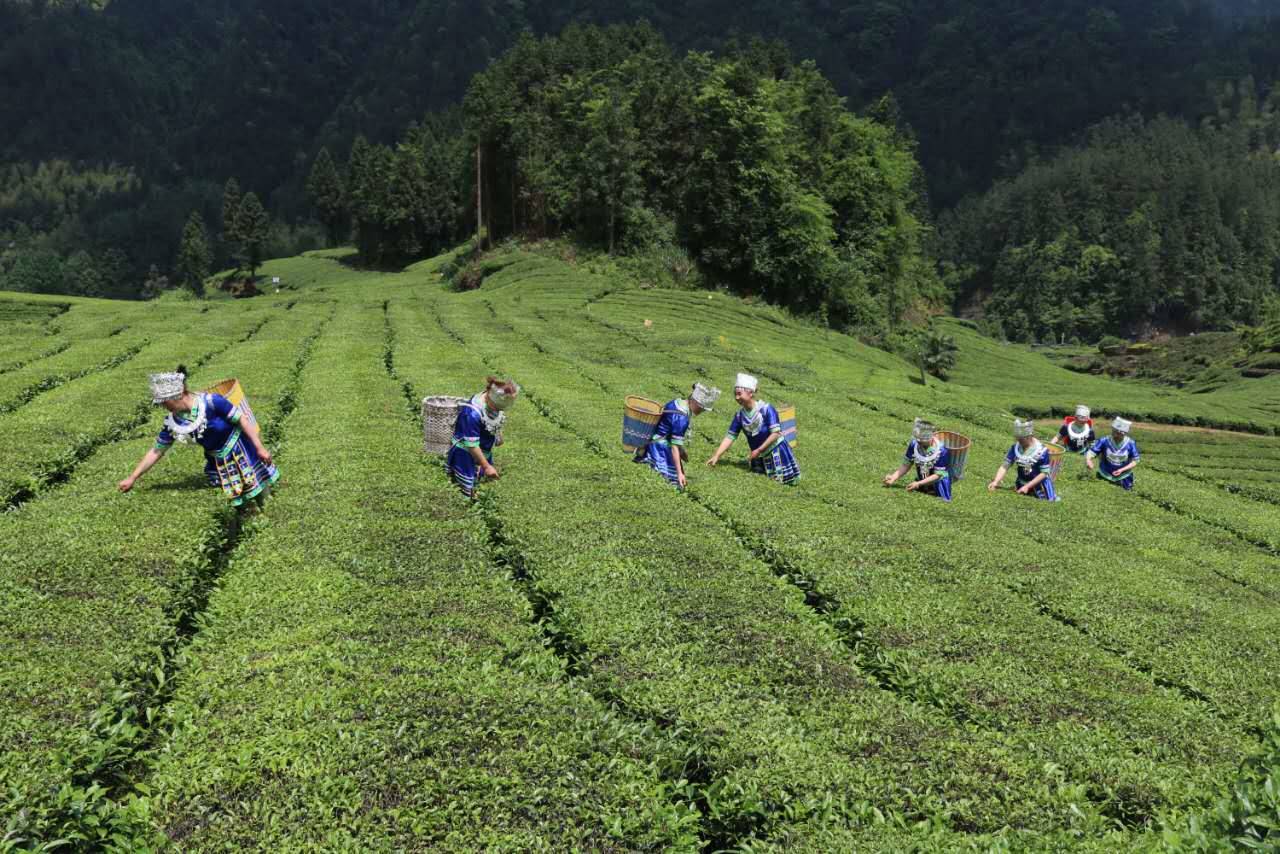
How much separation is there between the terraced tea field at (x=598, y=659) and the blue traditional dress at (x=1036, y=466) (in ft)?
1.82

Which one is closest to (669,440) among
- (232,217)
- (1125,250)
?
(232,217)

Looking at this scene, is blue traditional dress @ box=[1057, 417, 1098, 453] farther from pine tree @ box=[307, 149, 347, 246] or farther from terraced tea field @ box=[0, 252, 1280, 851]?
pine tree @ box=[307, 149, 347, 246]

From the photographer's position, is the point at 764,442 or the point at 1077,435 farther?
the point at 1077,435

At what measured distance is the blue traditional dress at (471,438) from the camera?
1323cm

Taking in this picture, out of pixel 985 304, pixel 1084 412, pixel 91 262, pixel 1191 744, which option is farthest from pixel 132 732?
pixel 985 304

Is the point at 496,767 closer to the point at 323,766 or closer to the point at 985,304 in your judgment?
the point at 323,766

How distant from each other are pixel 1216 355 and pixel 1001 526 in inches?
3346

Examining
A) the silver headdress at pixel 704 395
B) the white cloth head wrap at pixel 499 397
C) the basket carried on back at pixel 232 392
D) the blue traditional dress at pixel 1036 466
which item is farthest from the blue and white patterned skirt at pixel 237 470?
the blue traditional dress at pixel 1036 466

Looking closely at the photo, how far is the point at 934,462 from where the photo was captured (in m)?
17.5

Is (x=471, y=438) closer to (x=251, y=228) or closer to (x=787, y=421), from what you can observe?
(x=787, y=421)

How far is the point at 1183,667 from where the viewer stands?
31.3ft

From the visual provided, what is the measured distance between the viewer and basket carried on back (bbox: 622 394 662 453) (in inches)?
634

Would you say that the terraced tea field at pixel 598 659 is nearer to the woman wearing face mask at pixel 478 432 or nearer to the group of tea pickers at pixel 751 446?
the woman wearing face mask at pixel 478 432

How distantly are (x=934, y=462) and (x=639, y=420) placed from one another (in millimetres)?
6156
